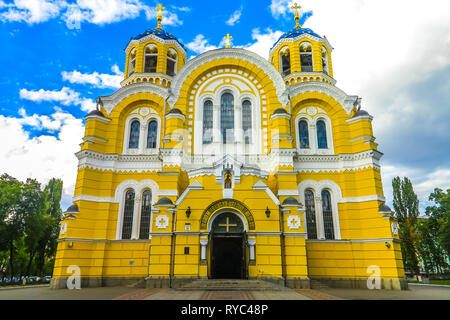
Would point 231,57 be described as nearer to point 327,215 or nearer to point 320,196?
point 320,196

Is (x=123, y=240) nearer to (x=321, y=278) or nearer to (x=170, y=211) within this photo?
(x=170, y=211)

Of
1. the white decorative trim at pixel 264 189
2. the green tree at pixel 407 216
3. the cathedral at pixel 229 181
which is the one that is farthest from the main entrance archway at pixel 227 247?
the green tree at pixel 407 216

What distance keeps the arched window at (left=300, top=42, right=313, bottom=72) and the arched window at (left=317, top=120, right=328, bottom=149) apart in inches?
229

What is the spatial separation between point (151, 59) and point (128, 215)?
1426 centimetres

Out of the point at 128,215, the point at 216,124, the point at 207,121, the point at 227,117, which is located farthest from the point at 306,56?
the point at 128,215

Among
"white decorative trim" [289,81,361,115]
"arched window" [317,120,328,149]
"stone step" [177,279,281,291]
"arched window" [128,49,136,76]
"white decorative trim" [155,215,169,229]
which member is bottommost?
"stone step" [177,279,281,291]

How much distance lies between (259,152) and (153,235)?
376 inches

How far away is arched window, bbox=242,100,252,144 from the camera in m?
23.1

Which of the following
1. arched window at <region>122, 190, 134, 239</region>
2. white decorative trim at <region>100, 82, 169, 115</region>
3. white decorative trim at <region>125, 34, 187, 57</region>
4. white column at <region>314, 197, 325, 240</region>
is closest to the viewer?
white column at <region>314, 197, 325, 240</region>

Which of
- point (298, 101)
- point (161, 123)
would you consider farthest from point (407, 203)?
point (161, 123)

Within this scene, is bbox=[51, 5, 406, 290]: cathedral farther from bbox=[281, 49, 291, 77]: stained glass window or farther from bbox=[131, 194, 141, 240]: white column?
bbox=[281, 49, 291, 77]: stained glass window

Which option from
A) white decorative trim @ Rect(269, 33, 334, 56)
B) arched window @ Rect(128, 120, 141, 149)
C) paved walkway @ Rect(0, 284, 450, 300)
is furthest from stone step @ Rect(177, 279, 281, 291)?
white decorative trim @ Rect(269, 33, 334, 56)

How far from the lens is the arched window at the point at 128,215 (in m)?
21.5

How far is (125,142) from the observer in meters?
23.6
